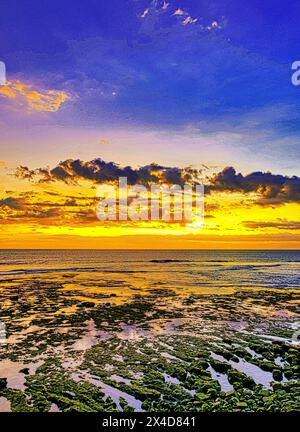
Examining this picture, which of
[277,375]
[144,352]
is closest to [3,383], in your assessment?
[144,352]

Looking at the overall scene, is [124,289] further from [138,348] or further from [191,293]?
[138,348]

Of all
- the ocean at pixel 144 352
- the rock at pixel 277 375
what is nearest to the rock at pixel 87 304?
the ocean at pixel 144 352

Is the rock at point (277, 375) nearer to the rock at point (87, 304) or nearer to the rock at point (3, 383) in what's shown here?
the rock at point (3, 383)

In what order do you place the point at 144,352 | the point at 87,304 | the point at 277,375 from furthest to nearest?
1. the point at 87,304
2. the point at 144,352
3. the point at 277,375

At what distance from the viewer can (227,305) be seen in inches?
1379

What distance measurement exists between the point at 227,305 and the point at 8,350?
21593 mm

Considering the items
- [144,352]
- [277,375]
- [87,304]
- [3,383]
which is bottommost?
[87,304]

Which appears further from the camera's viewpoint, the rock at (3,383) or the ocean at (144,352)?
the rock at (3,383)

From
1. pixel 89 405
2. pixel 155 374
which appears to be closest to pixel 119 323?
pixel 155 374

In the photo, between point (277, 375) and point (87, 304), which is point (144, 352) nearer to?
point (277, 375)

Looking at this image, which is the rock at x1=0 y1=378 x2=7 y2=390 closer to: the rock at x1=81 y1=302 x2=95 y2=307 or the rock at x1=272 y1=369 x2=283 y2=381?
the rock at x1=272 y1=369 x2=283 y2=381

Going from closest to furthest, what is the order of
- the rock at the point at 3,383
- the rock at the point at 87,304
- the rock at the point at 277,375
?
the rock at the point at 3,383 → the rock at the point at 277,375 → the rock at the point at 87,304

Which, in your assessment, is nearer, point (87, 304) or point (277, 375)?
point (277, 375)
